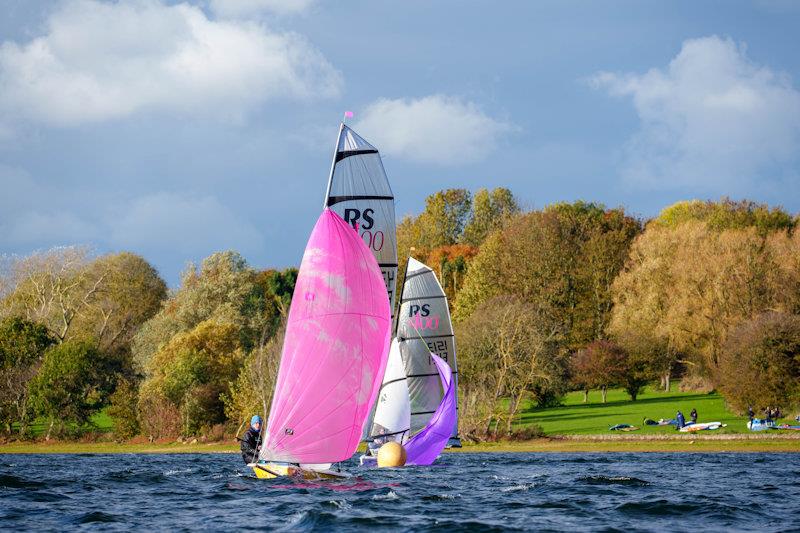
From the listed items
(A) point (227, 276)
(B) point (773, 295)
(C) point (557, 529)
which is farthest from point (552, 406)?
(C) point (557, 529)

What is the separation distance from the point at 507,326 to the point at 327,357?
44017 mm

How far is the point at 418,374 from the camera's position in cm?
4938

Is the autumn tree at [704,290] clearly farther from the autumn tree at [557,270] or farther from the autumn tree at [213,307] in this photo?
the autumn tree at [213,307]

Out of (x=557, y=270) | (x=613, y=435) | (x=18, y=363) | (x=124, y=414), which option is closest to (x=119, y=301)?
(x=18, y=363)

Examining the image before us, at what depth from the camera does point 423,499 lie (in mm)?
29672

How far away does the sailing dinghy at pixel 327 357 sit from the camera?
30.5 m

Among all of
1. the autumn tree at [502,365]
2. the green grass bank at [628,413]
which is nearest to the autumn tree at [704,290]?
the green grass bank at [628,413]

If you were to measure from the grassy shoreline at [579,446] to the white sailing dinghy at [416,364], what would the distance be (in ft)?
40.3

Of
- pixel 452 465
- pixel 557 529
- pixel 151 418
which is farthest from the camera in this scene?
pixel 151 418

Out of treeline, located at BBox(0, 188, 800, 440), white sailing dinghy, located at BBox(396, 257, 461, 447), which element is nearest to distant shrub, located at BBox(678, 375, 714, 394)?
treeline, located at BBox(0, 188, 800, 440)

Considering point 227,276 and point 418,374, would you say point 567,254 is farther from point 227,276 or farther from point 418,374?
point 418,374

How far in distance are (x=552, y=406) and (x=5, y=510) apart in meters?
59.6

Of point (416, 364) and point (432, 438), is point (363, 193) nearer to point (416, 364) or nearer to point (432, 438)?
point (432, 438)

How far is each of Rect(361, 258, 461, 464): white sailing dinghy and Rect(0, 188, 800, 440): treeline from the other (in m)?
15.0
